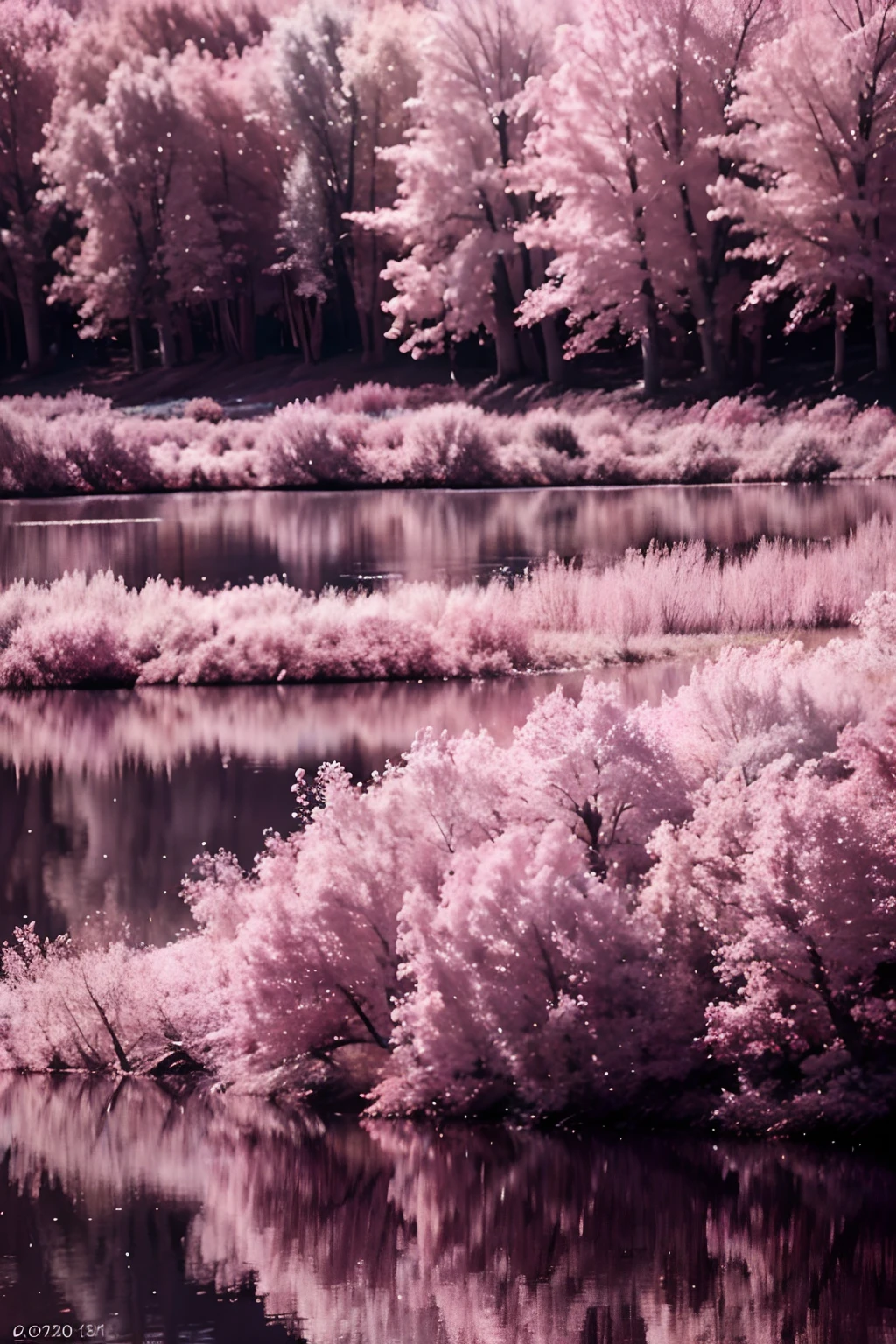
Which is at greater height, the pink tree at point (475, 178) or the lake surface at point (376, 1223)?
the pink tree at point (475, 178)

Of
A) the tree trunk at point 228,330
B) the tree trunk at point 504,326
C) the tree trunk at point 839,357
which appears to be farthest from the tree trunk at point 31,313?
the tree trunk at point 839,357

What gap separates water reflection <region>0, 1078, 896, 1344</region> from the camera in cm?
556

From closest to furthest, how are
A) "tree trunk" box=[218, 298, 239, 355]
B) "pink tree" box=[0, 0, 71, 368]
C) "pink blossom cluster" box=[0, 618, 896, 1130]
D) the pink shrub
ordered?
1. "pink blossom cluster" box=[0, 618, 896, 1130]
2. the pink shrub
3. "tree trunk" box=[218, 298, 239, 355]
4. "pink tree" box=[0, 0, 71, 368]

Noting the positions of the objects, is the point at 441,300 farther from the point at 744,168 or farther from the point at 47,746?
the point at 47,746

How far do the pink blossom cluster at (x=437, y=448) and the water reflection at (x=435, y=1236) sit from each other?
26.4 meters

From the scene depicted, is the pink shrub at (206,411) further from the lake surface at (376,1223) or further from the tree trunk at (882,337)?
the lake surface at (376,1223)

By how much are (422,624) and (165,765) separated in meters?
4.57

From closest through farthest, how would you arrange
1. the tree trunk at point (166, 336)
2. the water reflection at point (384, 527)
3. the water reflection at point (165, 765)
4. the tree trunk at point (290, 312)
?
the water reflection at point (165, 765) → the water reflection at point (384, 527) → the tree trunk at point (290, 312) → the tree trunk at point (166, 336)

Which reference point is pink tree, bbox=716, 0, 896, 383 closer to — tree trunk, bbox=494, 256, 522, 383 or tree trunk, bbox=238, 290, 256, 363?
tree trunk, bbox=494, 256, 522, 383

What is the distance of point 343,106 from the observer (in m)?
51.5

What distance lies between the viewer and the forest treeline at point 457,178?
3547cm

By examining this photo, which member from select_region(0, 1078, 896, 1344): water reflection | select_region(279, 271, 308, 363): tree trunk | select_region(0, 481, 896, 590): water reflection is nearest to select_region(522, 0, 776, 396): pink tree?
select_region(0, 481, 896, 590): water reflection

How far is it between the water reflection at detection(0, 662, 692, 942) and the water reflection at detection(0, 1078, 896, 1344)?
2605mm

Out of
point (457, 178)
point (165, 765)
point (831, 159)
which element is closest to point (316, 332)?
point (457, 178)
